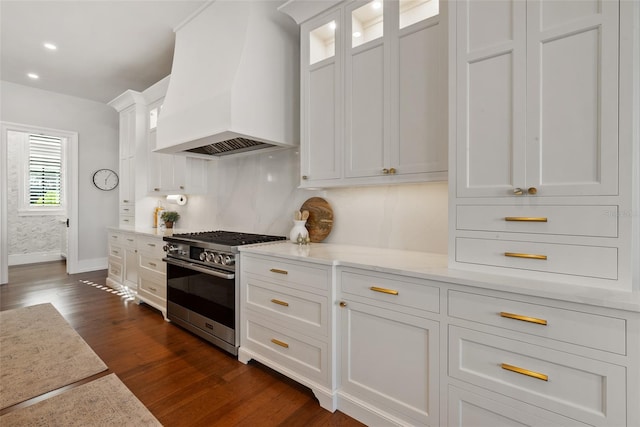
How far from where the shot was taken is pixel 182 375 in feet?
7.12

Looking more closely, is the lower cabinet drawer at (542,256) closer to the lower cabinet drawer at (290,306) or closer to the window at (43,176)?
the lower cabinet drawer at (290,306)

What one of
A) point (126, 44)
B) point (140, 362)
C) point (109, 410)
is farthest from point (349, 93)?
point (126, 44)

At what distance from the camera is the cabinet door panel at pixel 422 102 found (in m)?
1.69

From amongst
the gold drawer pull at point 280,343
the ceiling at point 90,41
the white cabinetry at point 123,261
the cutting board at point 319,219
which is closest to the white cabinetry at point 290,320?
the gold drawer pull at point 280,343

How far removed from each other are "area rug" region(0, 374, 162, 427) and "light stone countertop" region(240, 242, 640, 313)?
3.62 feet

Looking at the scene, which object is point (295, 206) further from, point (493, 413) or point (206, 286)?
point (493, 413)

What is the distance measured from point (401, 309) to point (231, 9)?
2.62 meters

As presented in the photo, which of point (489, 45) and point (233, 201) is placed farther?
point (233, 201)

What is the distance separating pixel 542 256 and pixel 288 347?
155 cm

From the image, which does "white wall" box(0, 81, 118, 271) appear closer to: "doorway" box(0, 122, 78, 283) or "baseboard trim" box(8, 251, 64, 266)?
"doorway" box(0, 122, 78, 283)

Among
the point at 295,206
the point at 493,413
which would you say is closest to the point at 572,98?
the point at 493,413

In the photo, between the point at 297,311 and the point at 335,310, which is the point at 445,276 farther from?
the point at 297,311

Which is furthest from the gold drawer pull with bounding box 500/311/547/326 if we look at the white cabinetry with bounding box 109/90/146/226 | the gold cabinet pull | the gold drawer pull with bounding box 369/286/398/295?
the white cabinetry with bounding box 109/90/146/226

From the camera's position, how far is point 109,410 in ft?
5.50
